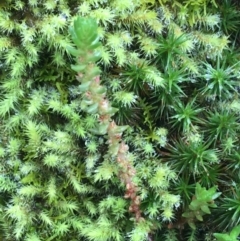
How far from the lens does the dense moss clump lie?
1.04m

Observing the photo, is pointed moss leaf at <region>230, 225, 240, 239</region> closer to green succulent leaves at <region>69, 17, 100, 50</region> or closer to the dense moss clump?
the dense moss clump

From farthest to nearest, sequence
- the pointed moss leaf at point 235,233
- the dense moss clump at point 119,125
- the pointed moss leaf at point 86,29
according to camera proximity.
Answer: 1. the dense moss clump at point 119,125
2. the pointed moss leaf at point 235,233
3. the pointed moss leaf at point 86,29

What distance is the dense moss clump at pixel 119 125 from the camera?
104 centimetres

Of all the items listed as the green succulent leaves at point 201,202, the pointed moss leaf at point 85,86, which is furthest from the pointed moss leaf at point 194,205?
the pointed moss leaf at point 85,86

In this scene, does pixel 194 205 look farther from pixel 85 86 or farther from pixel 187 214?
pixel 85 86

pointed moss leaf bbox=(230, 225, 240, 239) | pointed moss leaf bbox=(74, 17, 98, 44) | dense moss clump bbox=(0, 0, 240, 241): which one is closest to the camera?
pointed moss leaf bbox=(74, 17, 98, 44)

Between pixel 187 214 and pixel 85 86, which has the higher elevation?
pixel 85 86

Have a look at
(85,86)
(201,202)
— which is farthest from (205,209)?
(85,86)

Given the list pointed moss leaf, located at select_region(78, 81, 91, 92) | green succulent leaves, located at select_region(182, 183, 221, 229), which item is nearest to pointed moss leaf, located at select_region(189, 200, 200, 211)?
green succulent leaves, located at select_region(182, 183, 221, 229)

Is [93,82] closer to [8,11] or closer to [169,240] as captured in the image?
[8,11]

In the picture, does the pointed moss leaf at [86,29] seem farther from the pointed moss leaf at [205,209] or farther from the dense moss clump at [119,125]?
the pointed moss leaf at [205,209]

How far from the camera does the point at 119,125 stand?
108cm

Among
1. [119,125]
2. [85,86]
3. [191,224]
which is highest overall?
[85,86]

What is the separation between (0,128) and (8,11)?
293mm
